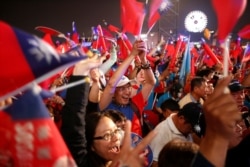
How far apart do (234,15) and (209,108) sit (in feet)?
1.00

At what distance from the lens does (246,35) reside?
2539mm

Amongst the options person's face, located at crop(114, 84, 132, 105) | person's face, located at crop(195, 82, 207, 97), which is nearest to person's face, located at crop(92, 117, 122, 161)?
person's face, located at crop(114, 84, 132, 105)

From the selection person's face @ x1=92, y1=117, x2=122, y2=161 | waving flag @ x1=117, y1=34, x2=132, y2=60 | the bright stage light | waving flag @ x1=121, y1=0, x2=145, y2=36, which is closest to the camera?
person's face @ x1=92, y1=117, x2=122, y2=161

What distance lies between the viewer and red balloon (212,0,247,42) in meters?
1.06

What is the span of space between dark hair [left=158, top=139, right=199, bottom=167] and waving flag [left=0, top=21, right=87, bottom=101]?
719mm

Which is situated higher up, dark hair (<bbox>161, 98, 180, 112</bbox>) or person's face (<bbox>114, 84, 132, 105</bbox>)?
person's face (<bbox>114, 84, 132, 105</bbox>)

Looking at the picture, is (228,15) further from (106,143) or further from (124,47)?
(124,47)

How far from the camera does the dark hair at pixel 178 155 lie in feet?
A: 4.89

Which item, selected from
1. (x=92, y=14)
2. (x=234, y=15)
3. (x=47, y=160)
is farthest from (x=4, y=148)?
(x=92, y=14)

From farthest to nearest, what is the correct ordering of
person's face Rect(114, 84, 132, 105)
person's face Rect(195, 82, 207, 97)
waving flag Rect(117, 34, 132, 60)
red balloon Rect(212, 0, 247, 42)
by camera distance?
waving flag Rect(117, 34, 132, 60), person's face Rect(195, 82, 207, 97), person's face Rect(114, 84, 132, 105), red balloon Rect(212, 0, 247, 42)

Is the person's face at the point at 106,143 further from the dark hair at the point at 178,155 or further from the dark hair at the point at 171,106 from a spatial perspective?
the dark hair at the point at 171,106

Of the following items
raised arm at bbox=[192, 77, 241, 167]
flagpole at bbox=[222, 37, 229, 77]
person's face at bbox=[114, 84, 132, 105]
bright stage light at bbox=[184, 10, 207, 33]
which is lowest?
bright stage light at bbox=[184, 10, 207, 33]

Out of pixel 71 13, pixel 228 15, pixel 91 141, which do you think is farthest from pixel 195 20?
pixel 228 15

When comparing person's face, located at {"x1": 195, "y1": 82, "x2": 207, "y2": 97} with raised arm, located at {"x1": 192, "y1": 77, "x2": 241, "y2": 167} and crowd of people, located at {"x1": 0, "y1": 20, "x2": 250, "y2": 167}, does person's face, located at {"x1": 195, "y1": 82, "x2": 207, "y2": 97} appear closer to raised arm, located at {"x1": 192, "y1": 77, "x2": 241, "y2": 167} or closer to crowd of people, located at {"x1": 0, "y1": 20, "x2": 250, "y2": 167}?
crowd of people, located at {"x1": 0, "y1": 20, "x2": 250, "y2": 167}
